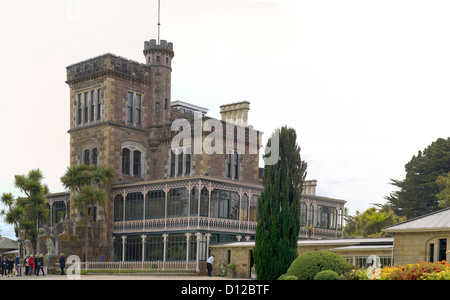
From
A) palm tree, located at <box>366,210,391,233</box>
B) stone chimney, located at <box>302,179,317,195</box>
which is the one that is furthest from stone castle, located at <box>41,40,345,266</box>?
stone chimney, located at <box>302,179,317,195</box>

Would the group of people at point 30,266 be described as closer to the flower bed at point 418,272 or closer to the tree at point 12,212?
the tree at point 12,212

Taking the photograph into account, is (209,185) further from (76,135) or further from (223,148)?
(76,135)

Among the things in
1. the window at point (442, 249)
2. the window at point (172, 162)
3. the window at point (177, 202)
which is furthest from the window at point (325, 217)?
the window at point (442, 249)

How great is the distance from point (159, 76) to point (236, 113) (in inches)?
283

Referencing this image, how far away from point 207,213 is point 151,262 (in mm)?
5071

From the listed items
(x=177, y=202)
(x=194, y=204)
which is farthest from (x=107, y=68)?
(x=194, y=204)

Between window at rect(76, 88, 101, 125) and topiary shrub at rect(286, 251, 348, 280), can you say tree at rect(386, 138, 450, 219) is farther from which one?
topiary shrub at rect(286, 251, 348, 280)

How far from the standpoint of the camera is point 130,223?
46000 mm

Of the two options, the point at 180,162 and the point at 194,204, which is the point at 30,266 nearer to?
the point at 194,204

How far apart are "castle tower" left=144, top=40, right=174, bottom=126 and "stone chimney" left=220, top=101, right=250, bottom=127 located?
5.08 meters

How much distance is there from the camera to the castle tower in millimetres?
51281

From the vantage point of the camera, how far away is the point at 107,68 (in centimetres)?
4875

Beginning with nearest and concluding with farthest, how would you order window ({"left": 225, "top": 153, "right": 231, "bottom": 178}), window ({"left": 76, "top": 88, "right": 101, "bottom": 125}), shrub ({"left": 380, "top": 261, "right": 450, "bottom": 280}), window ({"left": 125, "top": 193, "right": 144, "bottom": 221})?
shrub ({"left": 380, "top": 261, "right": 450, "bottom": 280}) < window ({"left": 125, "top": 193, "right": 144, "bottom": 221}) < window ({"left": 225, "top": 153, "right": 231, "bottom": 178}) < window ({"left": 76, "top": 88, "right": 101, "bottom": 125})
